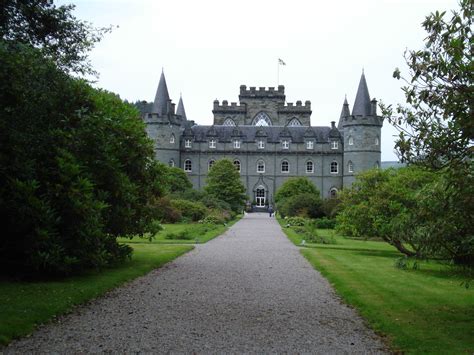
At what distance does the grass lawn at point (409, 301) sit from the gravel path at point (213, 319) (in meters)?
0.37

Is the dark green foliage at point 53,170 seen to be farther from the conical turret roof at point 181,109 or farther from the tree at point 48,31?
the conical turret roof at point 181,109

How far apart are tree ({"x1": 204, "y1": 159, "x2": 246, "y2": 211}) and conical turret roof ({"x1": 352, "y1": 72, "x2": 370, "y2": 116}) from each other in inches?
852

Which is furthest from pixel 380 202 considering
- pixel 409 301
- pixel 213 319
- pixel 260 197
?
pixel 260 197

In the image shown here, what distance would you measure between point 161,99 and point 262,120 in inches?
719

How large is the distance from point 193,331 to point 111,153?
7.04 meters

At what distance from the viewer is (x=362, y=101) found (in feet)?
227

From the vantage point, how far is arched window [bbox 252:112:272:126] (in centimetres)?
8244

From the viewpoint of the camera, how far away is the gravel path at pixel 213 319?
679 cm

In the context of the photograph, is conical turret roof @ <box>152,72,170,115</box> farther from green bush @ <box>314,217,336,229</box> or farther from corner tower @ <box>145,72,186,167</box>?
green bush @ <box>314,217,336,229</box>

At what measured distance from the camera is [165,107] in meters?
71.1

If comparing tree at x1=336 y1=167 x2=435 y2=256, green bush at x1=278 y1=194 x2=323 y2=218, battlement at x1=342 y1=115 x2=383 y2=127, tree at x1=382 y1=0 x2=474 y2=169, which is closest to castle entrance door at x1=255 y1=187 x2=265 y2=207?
battlement at x1=342 y1=115 x2=383 y2=127

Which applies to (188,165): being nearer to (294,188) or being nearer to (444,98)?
(294,188)

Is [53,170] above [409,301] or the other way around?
above

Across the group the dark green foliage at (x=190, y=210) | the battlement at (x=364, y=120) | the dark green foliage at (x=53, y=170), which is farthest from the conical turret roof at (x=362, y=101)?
the dark green foliage at (x=53, y=170)
